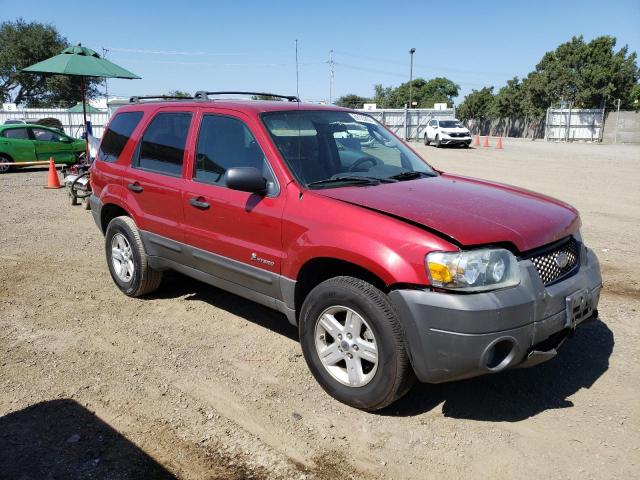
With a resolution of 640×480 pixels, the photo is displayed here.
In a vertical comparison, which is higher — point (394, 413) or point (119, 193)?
point (119, 193)

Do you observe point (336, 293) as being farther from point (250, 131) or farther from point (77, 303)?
point (77, 303)

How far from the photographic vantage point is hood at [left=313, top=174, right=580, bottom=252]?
3.01 metres

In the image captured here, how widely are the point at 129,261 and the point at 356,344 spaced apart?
2927 millimetres

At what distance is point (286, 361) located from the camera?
4.06 m

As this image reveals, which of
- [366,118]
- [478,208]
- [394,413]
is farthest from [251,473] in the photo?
[366,118]

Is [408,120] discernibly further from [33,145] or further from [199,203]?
[199,203]

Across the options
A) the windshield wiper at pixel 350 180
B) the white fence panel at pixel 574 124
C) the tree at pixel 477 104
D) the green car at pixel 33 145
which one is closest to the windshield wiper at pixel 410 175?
the windshield wiper at pixel 350 180

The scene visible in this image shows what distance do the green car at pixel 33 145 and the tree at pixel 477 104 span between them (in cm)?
5268

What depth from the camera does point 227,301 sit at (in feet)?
17.5

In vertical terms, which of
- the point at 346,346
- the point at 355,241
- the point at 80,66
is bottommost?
the point at 346,346

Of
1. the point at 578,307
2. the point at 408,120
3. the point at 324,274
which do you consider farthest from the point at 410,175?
the point at 408,120

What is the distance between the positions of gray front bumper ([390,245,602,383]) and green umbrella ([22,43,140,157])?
1120 centimetres

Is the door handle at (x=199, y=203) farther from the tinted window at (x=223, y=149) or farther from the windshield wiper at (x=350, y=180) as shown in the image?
the windshield wiper at (x=350, y=180)

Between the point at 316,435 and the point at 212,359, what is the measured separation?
1.28 m
